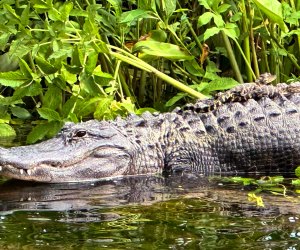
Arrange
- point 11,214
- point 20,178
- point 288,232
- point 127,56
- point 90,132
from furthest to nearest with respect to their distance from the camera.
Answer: point 127,56
point 90,132
point 20,178
point 11,214
point 288,232

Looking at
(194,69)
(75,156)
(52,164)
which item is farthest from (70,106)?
(194,69)

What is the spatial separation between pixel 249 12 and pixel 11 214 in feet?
11.8

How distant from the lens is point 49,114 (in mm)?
6289

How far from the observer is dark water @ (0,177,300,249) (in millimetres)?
3667

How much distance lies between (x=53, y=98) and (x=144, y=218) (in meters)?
2.44

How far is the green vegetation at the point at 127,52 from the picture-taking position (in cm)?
622

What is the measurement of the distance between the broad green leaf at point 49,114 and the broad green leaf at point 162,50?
3.20 ft

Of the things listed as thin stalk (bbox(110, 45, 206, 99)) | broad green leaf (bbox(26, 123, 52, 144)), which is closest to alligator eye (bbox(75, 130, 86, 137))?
broad green leaf (bbox(26, 123, 52, 144))

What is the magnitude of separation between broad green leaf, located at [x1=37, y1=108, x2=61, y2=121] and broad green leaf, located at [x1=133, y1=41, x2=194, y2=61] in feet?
3.20

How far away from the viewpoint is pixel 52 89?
646 centimetres

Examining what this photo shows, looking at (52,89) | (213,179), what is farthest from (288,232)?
(52,89)

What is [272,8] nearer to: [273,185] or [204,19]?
[204,19]

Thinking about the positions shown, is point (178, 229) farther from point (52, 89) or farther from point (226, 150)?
point (52, 89)

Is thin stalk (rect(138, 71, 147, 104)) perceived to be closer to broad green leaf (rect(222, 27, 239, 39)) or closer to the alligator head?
broad green leaf (rect(222, 27, 239, 39))
